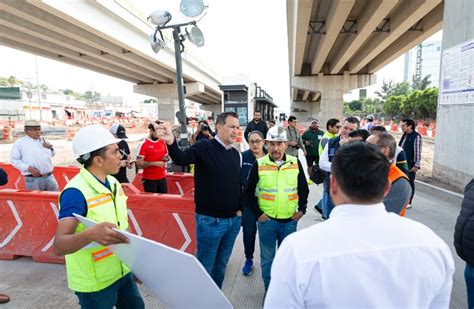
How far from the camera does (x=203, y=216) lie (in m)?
3.09

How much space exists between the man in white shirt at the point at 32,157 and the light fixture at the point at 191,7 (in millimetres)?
3264

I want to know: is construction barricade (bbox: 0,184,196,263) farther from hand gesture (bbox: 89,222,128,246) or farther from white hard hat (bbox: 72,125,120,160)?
hand gesture (bbox: 89,222,128,246)

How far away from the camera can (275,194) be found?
3.29 m

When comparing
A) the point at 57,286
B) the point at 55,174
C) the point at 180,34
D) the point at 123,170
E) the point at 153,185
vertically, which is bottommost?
the point at 57,286

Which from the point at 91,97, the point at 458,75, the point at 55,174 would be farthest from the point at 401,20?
the point at 91,97

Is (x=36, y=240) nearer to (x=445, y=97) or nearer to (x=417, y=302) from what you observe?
(x=417, y=302)

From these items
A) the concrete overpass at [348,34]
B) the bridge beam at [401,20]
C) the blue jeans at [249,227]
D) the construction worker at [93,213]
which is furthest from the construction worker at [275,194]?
the bridge beam at [401,20]

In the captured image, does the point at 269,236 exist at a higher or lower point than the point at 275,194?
lower

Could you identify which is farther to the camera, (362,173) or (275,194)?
(275,194)

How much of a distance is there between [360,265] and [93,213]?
5.16 feet

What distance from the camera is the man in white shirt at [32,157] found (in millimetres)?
5531

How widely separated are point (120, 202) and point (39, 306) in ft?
6.91

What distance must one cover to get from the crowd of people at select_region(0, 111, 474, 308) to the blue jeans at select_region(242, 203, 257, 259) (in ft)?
0.04

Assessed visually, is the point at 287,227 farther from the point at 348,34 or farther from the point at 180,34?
the point at 348,34
